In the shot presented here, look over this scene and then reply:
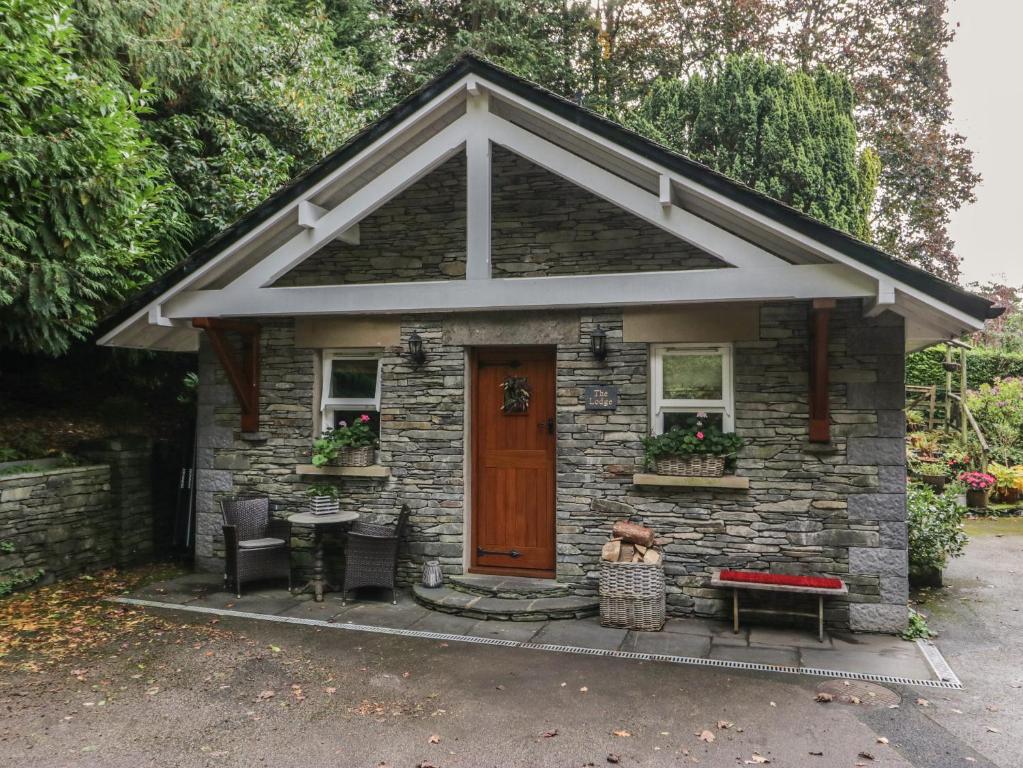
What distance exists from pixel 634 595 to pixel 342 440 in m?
3.32

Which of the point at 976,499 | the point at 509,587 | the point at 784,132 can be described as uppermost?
the point at 784,132

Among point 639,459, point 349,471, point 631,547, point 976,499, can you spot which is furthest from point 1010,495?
point 349,471

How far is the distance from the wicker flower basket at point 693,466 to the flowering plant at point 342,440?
3019 mm

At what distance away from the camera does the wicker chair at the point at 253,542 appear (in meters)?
7.12

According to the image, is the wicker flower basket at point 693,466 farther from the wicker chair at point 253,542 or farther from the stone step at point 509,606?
the wicker chair at point 253,542

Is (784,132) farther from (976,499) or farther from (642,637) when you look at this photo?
(642,637)

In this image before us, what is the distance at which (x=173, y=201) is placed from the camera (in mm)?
9477

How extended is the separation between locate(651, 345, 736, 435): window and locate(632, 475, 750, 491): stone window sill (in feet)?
1.58

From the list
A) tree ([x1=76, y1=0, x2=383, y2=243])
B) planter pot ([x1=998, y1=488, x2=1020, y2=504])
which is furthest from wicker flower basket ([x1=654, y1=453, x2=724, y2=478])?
planter pot ([x1=998, y1=488, x2=1020, y2=504])

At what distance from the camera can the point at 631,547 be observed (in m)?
6.25

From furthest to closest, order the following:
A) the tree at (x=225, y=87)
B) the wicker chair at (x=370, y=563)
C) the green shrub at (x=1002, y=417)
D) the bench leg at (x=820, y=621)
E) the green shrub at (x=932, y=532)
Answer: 1. the green shrub at (x=1002, y=417)
2. the tree at (x=225, y=87)
3. the green shrub at (x=932, y=532)
4. the wicker chair at (x=370, y=563)
5. the bench leg at (x=820, y=621)

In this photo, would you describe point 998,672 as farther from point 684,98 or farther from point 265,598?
point 684,98

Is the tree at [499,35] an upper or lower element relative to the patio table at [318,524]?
upper

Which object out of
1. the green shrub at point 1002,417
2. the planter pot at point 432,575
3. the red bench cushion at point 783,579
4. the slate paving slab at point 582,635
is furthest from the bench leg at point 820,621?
the green shrub at point 1002,417
